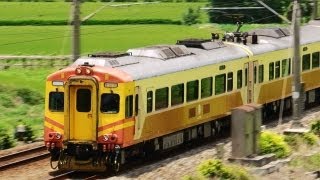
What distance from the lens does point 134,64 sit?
2325cm

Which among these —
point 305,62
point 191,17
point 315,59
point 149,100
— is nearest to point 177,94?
point 149,100

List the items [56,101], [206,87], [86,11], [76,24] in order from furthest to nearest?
[86,11] < [76,24] < [206,87] < [56,101]

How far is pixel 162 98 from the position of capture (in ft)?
78.7

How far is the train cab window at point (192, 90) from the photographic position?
25469mm

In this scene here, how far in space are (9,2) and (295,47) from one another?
65633 millimetres

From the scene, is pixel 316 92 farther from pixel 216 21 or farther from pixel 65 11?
pixel 65 11

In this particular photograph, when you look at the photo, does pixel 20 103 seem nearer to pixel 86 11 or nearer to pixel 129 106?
pixel 129 106

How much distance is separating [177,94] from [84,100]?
11.5 ft


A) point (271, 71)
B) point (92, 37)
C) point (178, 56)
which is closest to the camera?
point (178, 56)

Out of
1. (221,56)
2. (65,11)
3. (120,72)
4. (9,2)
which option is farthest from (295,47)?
(9,2)

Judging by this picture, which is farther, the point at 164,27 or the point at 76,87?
the point at 164,27

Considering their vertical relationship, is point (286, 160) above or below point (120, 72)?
below

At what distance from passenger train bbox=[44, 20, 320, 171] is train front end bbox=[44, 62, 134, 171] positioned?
0.02 metres

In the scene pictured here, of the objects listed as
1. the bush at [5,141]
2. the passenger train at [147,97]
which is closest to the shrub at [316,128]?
the passenger train at [147,97]
